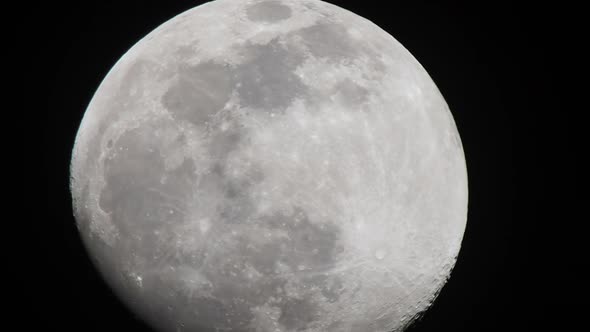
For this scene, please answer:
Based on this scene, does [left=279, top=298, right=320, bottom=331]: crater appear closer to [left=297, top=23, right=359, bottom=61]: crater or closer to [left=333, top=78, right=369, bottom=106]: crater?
[left=333, top=78, right=369, bottom=106]: crater

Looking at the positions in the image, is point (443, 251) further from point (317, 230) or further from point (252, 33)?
point (252, 33)

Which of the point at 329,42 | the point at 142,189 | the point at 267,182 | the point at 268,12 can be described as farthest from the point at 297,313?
the point at 268,12

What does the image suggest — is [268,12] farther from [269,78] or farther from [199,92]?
[199,92]

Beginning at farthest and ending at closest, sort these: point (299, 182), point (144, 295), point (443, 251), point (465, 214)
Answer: point (465, 214)
point (443, 251)
point (144, 295)
point (299, 182)

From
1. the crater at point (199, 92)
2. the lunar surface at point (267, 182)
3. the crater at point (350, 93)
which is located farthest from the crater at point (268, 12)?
the crater at point (350, 93)

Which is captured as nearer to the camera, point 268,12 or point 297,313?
point 297,313

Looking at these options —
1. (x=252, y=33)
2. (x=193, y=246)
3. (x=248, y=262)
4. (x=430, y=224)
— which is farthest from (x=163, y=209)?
(x=430, y=224)
